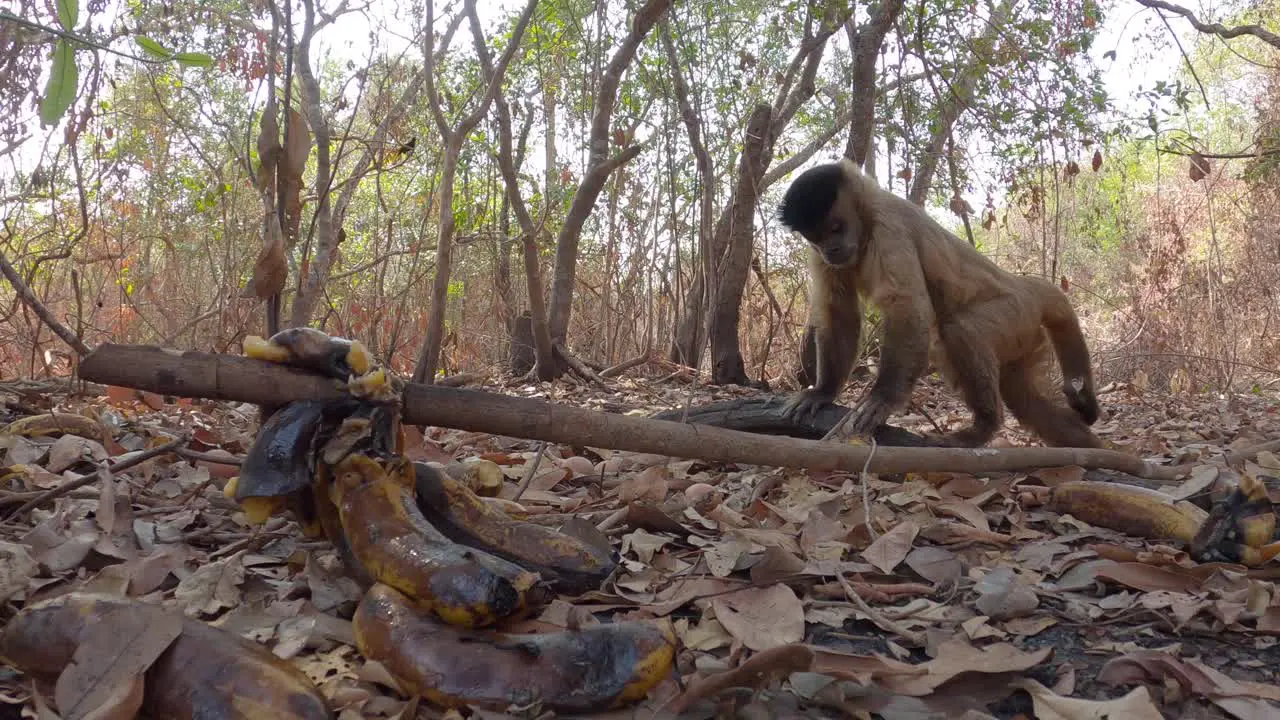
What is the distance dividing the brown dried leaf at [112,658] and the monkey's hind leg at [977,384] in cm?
362

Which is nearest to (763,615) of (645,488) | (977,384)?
(645,488)

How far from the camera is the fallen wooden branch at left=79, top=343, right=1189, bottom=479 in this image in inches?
65.1

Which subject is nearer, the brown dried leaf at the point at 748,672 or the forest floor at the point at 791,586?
the brown dried leaf at the point at 748,672

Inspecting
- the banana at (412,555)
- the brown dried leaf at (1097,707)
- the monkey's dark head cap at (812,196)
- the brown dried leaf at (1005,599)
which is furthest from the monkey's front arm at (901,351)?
the banana at (412,555)

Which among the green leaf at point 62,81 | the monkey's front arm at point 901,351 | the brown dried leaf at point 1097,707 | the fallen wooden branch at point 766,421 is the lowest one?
the brown dried leaf at point 1097,707

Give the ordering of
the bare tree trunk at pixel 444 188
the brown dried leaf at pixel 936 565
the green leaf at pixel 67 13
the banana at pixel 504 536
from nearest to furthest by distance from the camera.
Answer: the green leaf at pixel 67 13 < the banana at pixel 504 536 < the brown dried leaf at pixel 936 565 < the bare tree trunk at pixel 444 188

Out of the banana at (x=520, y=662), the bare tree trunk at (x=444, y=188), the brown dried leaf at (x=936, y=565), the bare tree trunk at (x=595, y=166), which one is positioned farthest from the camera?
the bare tree trunk at (x=595, y=166)

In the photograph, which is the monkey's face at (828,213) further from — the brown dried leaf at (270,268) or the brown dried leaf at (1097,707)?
the brown dried leaf at (1097,707)

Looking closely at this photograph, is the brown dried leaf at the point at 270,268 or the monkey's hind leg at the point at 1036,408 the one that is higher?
the brown dried leaf at the point at 270,268

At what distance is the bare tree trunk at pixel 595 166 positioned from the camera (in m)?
5.93

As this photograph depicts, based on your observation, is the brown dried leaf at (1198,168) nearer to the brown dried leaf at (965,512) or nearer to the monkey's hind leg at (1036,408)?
the monkey's hind leg at (1036,408)

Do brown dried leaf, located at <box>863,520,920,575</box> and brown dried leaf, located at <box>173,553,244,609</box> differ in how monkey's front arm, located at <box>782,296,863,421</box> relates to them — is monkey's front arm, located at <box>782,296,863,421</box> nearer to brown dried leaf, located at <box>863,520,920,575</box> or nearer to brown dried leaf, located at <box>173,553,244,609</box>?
brown dried leaf, located at <box>863,520,920,575</box>

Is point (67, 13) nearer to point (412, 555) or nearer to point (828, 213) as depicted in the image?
point (412, 555)

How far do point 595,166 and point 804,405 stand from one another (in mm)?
3095
